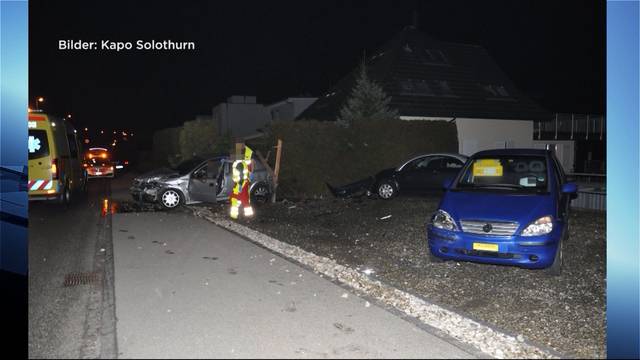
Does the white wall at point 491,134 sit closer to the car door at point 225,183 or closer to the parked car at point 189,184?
the car door at point 225,183

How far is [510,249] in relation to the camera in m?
6.73

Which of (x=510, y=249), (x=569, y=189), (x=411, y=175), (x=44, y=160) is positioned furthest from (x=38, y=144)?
(x=569, y=189)

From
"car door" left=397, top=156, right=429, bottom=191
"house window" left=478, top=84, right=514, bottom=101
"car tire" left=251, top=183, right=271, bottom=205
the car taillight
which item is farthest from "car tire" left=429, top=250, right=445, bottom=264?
"house window" left=478, top=84, right=514, bottom=101

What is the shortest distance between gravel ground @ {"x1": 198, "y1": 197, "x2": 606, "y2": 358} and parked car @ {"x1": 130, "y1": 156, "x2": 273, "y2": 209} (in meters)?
1.60

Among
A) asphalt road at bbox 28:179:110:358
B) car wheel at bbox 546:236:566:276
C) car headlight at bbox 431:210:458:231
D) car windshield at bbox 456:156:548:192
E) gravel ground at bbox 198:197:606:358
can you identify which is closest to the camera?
asphalt road at bbox 28:179:110:358

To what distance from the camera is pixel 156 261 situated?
777 centimetres

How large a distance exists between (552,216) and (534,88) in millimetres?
31989

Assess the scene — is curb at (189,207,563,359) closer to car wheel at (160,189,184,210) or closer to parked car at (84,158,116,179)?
car wheel at (160,189,184,210)

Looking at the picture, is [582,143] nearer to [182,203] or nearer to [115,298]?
[182,203]

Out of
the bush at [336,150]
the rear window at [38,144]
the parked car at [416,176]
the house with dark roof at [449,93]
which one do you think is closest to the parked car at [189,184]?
the rear window at [38,144]

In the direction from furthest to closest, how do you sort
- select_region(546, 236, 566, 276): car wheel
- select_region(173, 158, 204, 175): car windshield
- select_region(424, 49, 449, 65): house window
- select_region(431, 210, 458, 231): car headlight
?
select_region(424, 49, 449, 65): house window → select_region(173, 158, 204, 175): car windshield → select_region(431, 210, 458, 231): car headlight → select_region(546, 236, 566, 276): car wheel

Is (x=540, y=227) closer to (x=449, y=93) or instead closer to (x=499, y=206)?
(x=499, y=206)

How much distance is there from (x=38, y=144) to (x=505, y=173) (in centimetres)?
1097

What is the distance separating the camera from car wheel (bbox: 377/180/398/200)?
49.4ft
